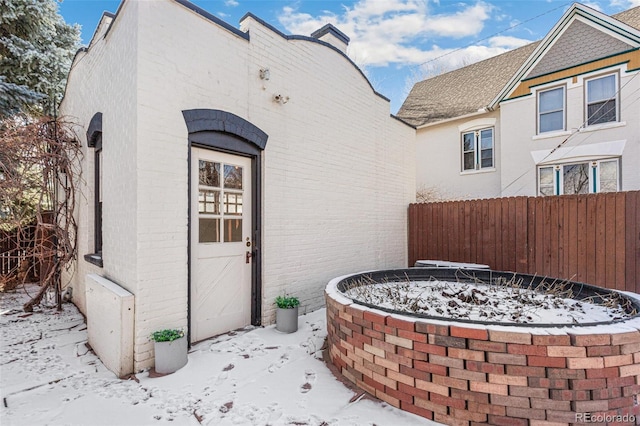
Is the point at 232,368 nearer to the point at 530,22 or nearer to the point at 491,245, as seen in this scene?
the point at 491,245

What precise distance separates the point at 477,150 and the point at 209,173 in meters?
9.39

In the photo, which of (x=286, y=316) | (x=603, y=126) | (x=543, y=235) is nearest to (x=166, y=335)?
(x=286, y=316)

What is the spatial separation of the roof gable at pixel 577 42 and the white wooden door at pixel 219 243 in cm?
907

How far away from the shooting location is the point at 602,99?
7.87m

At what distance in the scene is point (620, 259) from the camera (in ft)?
15.6

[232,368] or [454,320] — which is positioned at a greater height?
[454,320]

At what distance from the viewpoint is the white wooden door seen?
11.6 feet

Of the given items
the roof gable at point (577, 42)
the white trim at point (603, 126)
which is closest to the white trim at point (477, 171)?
the roof gable at point (577, 42)

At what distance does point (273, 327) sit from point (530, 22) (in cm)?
1323

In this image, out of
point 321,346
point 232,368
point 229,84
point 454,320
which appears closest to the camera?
point 454,320

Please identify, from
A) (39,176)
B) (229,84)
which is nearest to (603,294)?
(229,84)

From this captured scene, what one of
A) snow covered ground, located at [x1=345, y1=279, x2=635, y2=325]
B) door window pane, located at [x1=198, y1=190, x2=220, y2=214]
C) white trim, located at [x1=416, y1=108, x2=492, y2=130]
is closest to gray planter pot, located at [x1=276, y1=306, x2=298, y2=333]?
snow covered ground, located at [x1=345, y1=279, x2=635, y2=325]

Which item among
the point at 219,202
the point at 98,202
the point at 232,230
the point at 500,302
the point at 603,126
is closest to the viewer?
the point at 500,302

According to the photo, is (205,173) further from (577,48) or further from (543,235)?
(577,48)
